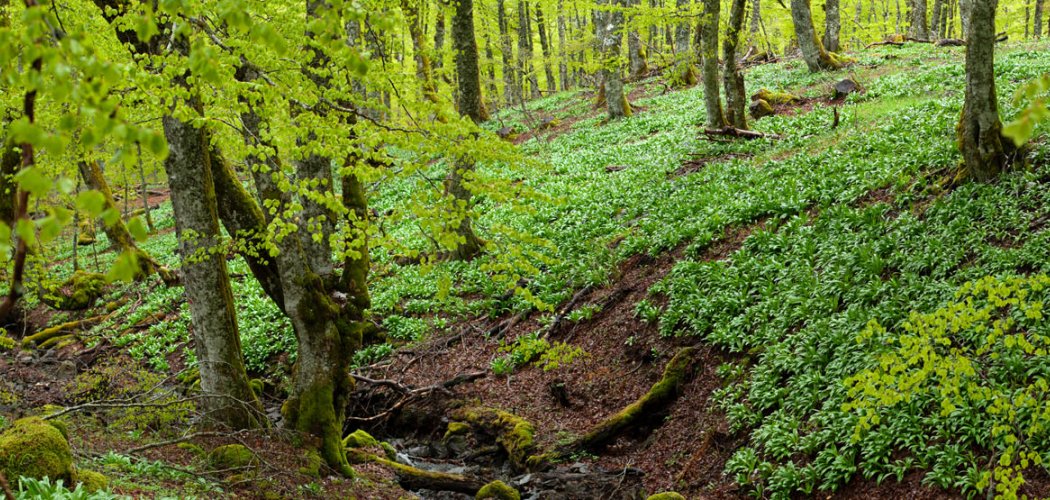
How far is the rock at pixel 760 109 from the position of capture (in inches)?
826

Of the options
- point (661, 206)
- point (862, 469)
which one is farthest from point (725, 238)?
point (862, 469)

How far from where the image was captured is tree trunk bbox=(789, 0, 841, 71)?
2453cm

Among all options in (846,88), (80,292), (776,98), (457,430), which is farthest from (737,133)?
(80,292)

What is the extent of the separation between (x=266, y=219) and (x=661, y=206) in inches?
345

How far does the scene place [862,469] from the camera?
23.5 feet

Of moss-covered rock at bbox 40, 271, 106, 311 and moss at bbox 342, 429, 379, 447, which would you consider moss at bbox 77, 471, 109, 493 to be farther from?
moss-covered rock at bbox 40, 271, 106, 311

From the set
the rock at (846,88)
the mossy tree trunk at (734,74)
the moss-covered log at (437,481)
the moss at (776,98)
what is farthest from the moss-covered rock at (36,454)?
the rock at (846,88)

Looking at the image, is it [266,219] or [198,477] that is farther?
[266,219]

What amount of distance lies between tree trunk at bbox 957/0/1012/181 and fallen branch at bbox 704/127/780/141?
7.67m

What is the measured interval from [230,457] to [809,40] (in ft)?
79.0

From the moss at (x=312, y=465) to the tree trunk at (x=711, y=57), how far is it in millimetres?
13550

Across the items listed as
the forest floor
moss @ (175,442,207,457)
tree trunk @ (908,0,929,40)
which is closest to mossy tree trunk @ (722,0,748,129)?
the forest floor

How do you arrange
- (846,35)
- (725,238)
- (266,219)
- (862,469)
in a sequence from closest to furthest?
(862,469), (266,219), (725,238), (846,35)

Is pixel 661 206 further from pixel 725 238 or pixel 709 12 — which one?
pixel 709 12
